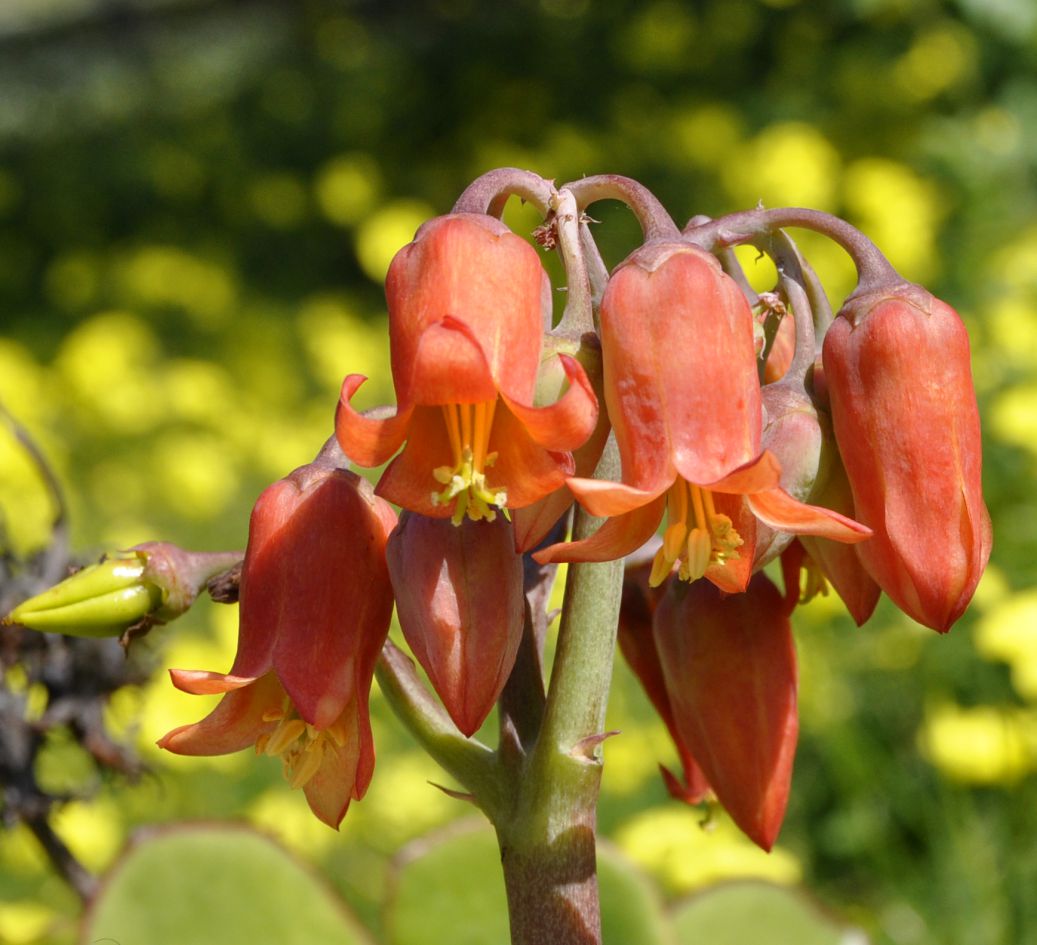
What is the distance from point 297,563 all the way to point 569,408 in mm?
204

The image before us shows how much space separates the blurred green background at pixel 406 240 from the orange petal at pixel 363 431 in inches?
29.0

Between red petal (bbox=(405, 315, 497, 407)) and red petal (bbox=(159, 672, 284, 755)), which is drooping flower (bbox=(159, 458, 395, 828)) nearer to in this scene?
red petal (bbox=(159, 672, 284, 755))

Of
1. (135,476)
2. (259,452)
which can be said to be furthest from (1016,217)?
(135,476)

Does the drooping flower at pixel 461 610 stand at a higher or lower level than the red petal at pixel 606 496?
lower

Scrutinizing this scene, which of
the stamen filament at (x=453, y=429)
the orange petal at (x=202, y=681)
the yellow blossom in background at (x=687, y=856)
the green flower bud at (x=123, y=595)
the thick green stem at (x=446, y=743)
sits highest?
the stamen filament at (x=453, y=429)

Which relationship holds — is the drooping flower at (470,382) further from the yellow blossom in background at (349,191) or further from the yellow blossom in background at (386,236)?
the yellow blossom in background at (349,191)

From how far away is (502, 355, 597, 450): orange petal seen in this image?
30.4 inches

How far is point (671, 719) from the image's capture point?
1082mm

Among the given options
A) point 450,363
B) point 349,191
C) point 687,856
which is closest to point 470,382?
point 450,363

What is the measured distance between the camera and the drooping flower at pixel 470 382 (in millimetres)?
781

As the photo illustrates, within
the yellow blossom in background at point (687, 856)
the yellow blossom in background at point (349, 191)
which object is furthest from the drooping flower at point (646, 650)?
the yellow blossom in background at point (349, 191)

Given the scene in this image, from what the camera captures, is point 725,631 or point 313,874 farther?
point 313,874

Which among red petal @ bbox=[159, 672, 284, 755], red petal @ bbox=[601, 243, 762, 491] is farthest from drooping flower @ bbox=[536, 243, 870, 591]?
red petal @ bbox=[159, 672, 284, 755]

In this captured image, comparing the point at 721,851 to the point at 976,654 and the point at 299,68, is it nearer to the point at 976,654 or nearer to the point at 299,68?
the point at 976,654
